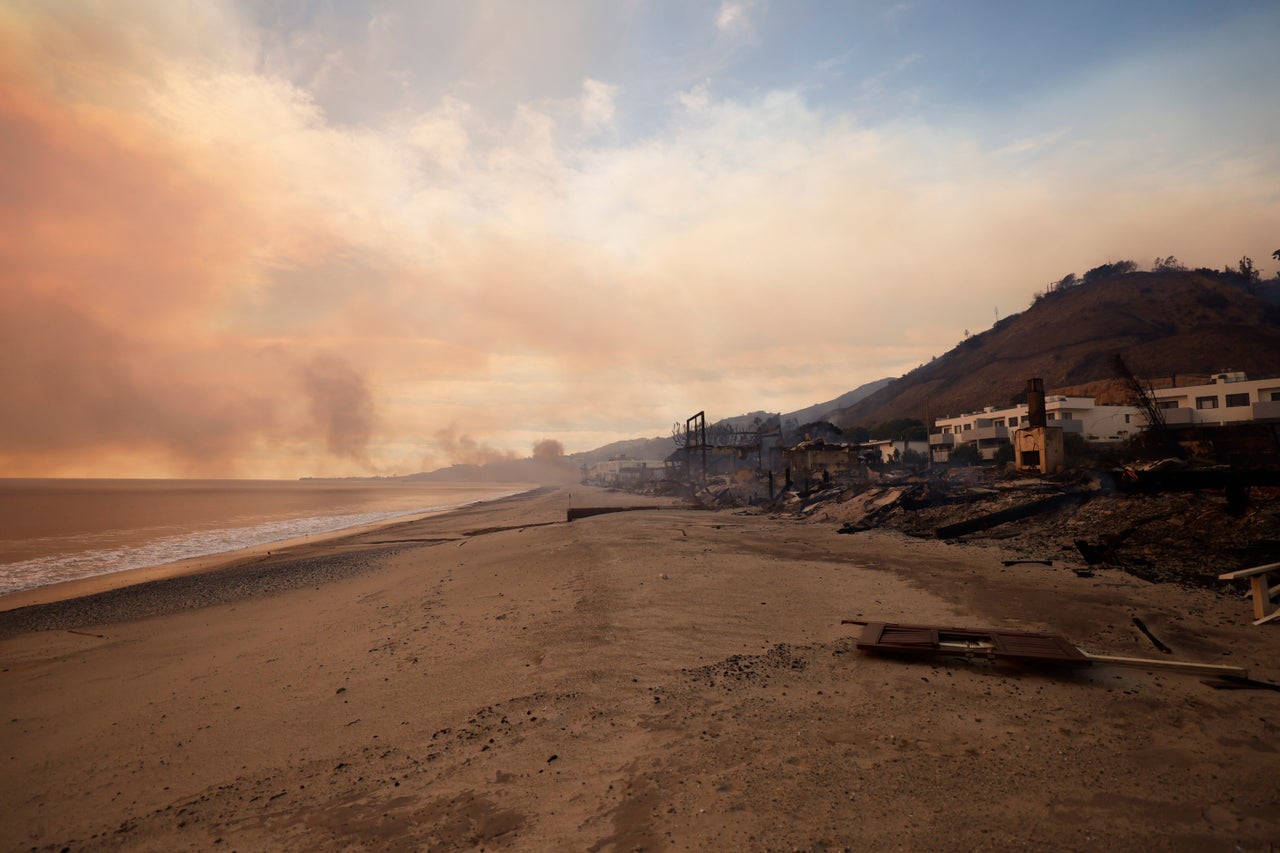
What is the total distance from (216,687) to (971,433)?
68.3m

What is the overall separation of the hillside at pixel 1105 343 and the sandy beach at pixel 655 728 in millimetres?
79126

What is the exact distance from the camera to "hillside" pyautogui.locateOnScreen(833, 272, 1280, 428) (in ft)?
296

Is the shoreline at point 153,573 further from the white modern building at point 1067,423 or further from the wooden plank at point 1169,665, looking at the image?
the white modern building at point 1067,423

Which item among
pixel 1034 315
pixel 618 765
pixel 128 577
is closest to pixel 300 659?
pixel 618 765

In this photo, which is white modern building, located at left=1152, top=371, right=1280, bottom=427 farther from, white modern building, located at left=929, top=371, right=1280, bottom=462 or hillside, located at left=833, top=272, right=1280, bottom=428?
hillside, located at left=833, top=272, right=1280, bottom=428

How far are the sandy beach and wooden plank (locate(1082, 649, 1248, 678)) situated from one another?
0.10 meters

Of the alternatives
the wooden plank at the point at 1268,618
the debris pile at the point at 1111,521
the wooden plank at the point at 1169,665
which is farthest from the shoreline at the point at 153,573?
the wooden plank at the point at 1268,618

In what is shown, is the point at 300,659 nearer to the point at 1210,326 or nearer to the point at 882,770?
the point at 882,770

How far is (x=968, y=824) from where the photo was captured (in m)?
3.91

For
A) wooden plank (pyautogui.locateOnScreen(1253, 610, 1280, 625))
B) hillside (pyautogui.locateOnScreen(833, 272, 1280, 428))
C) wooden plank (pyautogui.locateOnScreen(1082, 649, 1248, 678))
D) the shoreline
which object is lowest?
wooden plank (pyautogui.locateOnScreen(1253, 610, 1280, 625))

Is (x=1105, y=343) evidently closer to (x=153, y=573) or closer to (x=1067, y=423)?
(x=1067, y=423)

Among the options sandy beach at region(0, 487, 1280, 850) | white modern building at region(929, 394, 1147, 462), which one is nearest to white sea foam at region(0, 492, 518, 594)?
sandy beach at region(0, 487, 1280, 850)

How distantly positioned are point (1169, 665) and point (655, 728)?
5431mm

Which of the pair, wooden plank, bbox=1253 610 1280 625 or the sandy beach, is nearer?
the sandy beach
